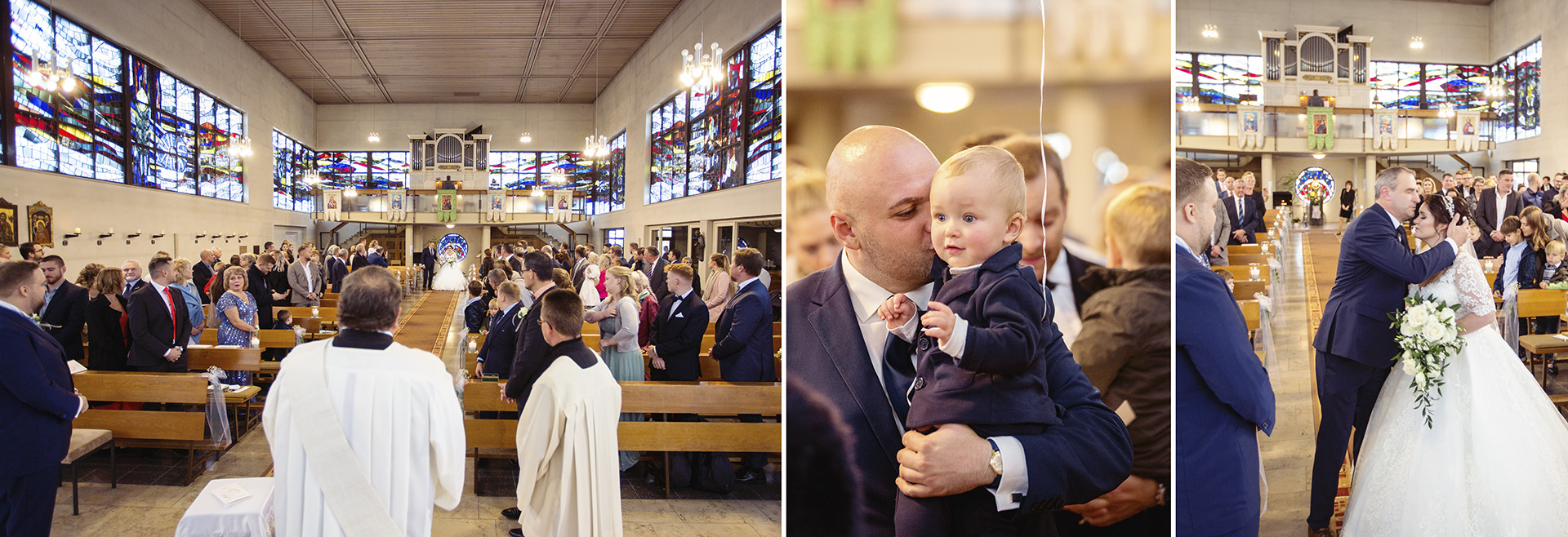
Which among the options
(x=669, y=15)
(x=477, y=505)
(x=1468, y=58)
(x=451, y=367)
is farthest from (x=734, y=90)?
(x=1468, y=58)

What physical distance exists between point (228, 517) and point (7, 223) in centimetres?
924

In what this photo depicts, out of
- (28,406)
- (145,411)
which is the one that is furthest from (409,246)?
(28,406)

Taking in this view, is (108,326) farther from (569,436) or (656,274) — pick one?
(656,274)

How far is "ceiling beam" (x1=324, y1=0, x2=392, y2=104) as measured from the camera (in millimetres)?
13751

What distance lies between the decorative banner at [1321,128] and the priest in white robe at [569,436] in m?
19.1

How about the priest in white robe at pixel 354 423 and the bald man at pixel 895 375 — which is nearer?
the bald man at pixel 895 375

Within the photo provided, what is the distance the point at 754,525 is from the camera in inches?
→ 152

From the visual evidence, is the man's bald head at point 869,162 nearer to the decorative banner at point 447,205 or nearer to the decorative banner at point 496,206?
the decorative banner at point 496,206

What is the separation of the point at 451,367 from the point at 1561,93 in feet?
63.6

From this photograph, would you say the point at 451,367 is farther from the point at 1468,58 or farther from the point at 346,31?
the point at 1468,58

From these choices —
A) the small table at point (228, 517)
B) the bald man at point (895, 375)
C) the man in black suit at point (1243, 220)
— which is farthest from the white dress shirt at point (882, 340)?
the man in black suit at point (1243, 220)

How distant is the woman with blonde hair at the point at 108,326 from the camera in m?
4.67

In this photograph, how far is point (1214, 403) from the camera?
2004 millimetres

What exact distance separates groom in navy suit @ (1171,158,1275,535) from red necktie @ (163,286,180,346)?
5.48 m
